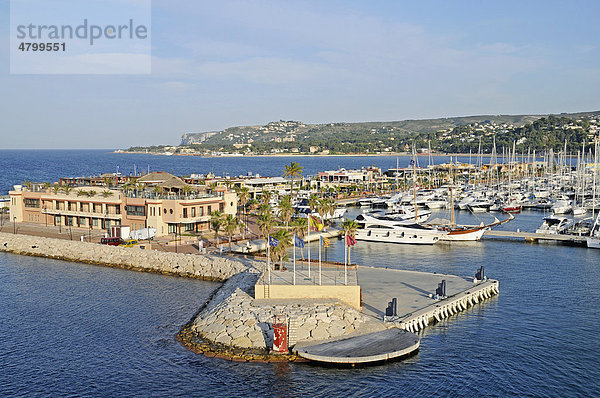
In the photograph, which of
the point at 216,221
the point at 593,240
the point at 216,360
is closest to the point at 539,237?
the point at 593,240

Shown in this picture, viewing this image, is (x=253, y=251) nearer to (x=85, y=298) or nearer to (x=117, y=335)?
(x=85, y=298)

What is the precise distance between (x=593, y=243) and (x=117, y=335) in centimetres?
6144

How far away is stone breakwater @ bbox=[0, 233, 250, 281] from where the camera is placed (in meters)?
54.1

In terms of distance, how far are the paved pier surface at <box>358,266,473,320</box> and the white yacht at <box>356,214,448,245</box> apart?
25765 mm

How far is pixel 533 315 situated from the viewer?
139ft

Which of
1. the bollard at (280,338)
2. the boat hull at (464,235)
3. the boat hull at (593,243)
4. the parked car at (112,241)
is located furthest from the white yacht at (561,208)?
the bollard at (280,338)

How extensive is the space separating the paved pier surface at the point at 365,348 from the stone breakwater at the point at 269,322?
105 cm

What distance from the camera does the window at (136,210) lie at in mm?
70750

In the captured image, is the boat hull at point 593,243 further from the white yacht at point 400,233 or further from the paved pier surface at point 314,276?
the paved pier surface at point 314,276

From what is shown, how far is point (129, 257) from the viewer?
5922cm

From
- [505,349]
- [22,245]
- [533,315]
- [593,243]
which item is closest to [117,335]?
[505,349]

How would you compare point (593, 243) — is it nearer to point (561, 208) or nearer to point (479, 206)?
point (561, 208)

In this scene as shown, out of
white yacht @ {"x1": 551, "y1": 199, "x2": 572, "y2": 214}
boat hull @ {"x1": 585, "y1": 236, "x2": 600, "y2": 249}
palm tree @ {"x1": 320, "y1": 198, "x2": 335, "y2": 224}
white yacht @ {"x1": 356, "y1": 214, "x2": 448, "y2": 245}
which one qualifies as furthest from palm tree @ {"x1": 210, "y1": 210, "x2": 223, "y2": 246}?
white yacht @ {"x1": 551, "y1": 199, "x2": 572, "y2": 214}

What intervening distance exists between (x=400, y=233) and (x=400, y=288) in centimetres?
3332
